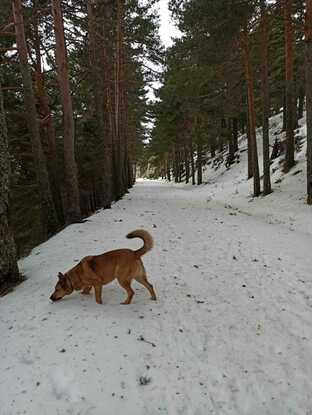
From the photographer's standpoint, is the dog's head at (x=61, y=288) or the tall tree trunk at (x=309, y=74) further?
the tall tree trunk at (x=309, y=74)

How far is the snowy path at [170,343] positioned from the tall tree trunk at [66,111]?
4365 mm

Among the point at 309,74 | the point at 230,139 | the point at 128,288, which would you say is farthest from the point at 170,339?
→ the point at 230,139

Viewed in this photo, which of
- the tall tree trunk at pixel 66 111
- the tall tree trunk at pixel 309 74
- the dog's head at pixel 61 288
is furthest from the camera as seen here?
the tall tree trunk at pixel 309 74

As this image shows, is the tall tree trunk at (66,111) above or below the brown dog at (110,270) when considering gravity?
above

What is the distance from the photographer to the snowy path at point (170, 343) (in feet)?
10.9

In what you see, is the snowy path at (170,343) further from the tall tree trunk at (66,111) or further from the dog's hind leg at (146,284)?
the tall tree trunk at (66,111)

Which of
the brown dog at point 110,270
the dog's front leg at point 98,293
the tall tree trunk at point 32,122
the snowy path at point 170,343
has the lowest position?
the snowy path at point 170,343

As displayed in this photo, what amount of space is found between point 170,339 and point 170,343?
3.6 inches

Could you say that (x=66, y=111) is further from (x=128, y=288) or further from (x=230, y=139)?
(x=230, y=139)

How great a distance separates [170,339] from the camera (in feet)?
14.2

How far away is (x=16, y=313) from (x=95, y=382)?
2091 mm

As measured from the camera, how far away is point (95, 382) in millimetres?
3453

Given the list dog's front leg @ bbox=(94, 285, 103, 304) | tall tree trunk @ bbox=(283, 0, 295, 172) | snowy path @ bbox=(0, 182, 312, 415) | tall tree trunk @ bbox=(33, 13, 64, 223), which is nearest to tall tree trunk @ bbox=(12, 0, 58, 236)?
tall tree trunk @ bbox=(33, 13, 64, 223)

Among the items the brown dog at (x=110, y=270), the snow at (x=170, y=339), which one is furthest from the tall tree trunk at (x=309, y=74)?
the brown dog at (x=110, y=270)
